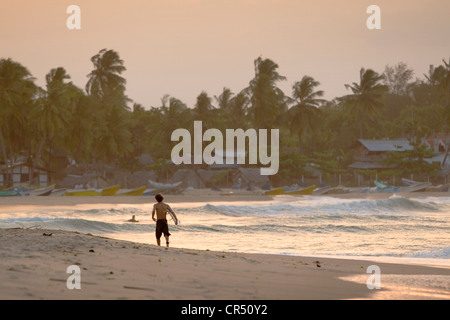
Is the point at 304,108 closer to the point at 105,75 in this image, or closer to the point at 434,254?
the point at 105,75

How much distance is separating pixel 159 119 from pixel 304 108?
15640mm

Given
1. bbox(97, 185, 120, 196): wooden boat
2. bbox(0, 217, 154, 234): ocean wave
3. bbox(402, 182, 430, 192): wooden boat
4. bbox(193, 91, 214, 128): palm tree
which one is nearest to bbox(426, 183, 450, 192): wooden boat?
bbox(402, 182, 430, 192): wooden boat

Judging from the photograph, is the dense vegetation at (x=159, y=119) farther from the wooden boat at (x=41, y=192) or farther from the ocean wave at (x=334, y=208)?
the ocean wave at (x=334, y=208)

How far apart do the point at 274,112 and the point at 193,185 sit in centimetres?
1347

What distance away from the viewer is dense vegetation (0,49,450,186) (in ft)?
214

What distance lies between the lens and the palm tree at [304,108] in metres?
74.3

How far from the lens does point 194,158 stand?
6769cm

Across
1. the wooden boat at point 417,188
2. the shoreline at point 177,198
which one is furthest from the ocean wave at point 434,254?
the wooden boat at point 417,188

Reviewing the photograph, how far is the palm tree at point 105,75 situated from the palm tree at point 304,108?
2319 centimetres

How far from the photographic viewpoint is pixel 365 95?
8100 cm

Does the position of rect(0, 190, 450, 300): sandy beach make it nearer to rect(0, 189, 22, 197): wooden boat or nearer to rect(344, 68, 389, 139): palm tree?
rect(0, 189, 22, 197): wooden boat

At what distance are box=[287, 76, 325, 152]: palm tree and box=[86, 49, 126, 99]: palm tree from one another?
23.2 meters

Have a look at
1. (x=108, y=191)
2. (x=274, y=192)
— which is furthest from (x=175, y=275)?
(x=274, y=192)

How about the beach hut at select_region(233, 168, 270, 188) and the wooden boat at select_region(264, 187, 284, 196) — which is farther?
the beach hut at select_region(233, 168, 270, 188)
